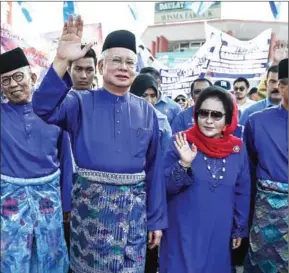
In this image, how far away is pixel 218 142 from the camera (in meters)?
2.46

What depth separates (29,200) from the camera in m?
2.21

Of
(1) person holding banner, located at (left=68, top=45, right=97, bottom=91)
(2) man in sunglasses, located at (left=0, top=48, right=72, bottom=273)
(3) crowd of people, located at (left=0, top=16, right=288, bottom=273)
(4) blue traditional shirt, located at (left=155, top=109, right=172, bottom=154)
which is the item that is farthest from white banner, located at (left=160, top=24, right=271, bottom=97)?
(2) man in sunglasses, located at (left=0, top=48, right=72, bottom=273)

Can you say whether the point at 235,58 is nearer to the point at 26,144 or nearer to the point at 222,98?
the point at 222,98

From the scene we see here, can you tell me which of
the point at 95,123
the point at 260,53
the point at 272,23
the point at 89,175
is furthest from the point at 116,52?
the point at 272,23

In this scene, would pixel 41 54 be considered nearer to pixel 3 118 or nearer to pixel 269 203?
pixel 3 118

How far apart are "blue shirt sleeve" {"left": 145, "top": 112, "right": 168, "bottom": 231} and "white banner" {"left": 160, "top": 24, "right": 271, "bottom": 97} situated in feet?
16.9

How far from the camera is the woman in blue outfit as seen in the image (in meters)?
2.44

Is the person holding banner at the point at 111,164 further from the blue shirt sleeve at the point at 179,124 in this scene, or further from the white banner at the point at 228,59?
the white banner at the point at 228,59

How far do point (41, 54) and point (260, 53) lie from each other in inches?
164

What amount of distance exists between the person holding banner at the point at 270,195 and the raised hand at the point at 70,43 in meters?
1.31

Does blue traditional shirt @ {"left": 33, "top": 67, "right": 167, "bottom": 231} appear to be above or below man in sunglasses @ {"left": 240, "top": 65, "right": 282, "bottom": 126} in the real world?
above

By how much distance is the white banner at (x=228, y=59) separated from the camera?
7.46 m

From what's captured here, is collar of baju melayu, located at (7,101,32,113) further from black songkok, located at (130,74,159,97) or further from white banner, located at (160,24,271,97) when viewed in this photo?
white banner, located at (160,24,271,97)

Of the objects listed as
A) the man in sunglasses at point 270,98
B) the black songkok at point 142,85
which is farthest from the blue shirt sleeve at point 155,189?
the man in sunglasses at point 270,98
